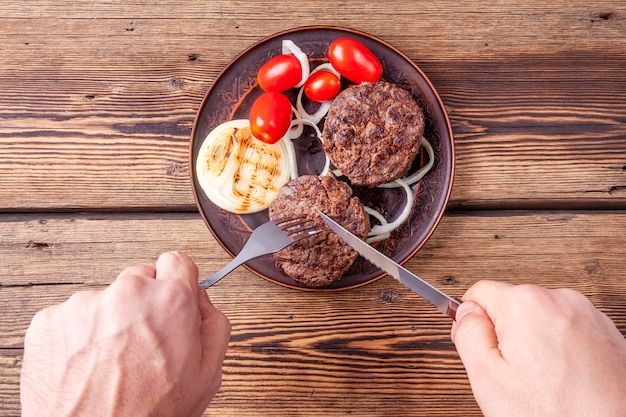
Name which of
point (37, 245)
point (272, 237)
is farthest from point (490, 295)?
point (37, 245)

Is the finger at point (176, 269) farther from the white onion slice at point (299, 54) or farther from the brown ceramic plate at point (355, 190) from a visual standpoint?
the white onion slice at point (299, 54)

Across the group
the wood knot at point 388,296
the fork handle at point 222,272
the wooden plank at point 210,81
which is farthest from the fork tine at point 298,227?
the wooden plank at point 210,81

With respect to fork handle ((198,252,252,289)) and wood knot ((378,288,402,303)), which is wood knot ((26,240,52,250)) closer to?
fork handle ((198,252,252,289))

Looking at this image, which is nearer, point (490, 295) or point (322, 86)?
point (490, 295)

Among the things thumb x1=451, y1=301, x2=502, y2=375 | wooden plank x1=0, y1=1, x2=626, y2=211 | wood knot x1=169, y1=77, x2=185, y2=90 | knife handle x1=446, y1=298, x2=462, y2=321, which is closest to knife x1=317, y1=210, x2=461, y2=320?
knife handle x1=446, y1=298, x2=462, y2=321

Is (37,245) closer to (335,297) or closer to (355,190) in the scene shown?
(335,297)

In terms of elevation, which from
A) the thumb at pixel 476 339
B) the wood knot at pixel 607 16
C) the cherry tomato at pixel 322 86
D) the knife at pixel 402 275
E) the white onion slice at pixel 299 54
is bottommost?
the knife at pixel 402 275
